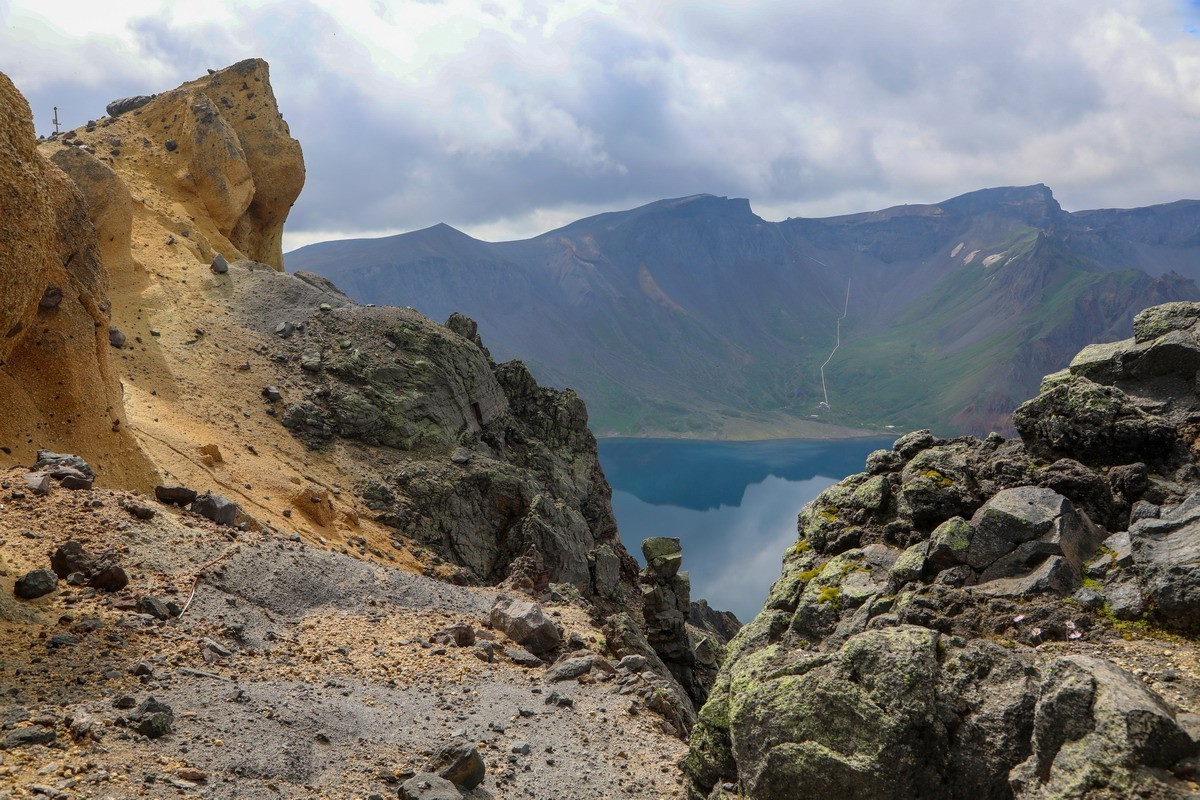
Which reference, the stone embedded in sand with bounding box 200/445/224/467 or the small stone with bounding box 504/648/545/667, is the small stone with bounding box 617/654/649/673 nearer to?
the small stone with bounding box 504/648/545/667

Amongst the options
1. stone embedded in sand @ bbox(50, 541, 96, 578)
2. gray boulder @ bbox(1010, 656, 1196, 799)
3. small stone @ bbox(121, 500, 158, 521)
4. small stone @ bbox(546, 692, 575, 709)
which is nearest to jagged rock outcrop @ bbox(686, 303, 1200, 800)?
gray boulder @ bbox(1010, 656, 1196, 799)

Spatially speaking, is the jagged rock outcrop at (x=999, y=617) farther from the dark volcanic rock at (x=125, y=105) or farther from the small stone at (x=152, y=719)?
the dark volcanic rock at (x=125, y=105)

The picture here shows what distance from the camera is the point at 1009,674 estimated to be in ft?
29.5

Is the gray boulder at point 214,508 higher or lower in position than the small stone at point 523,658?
higher

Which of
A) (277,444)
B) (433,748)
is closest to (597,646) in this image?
(433,748)

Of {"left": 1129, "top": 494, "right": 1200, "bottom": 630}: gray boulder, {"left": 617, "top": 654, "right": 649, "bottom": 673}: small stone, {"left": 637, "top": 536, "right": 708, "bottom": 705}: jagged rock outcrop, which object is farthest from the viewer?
{"left": 637, "top": 536, "right": 708, "bottom": 705}: jagged rock outcrop

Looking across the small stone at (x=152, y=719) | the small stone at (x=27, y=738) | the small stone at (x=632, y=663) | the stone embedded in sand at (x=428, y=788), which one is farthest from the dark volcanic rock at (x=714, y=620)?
the small stone at (x=27, y=738)

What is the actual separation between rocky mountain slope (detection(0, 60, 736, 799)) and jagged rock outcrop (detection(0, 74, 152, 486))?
7 centimetres

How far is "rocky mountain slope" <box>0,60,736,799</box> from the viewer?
12.2 meters

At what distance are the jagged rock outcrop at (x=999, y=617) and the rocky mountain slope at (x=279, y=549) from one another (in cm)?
426

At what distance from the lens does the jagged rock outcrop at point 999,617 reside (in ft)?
26.7

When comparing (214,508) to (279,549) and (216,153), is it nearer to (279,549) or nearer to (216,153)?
(279,549)

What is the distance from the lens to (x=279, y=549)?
2023cm

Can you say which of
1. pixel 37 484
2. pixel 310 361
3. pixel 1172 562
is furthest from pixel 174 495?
pixel 1172 562
